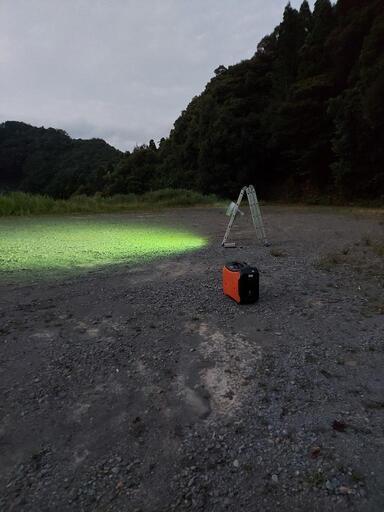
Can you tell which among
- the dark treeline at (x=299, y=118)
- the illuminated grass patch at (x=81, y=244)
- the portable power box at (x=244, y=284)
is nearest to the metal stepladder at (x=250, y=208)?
the illuminated grass patch at (x=81, y=244)

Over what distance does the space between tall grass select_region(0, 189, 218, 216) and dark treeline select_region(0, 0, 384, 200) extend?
5873 millimetres

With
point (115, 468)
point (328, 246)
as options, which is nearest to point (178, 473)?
point (115, 468)

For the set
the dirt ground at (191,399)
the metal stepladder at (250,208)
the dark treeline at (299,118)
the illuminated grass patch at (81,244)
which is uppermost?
the dark treeline at (299,118)

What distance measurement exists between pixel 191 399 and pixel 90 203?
52.2 ft

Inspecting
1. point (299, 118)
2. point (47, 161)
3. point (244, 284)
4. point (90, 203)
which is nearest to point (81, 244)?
point (244, 284)

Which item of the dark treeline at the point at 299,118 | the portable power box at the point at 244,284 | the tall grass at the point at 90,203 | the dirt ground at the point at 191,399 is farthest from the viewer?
the dark treeline at the point at 299,118

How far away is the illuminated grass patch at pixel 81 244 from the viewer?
246 inches

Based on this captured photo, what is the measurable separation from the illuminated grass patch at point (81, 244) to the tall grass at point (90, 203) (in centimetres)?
283

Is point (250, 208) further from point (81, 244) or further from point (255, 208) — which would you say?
point (81, 244)

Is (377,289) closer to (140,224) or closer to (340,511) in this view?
(340,511)

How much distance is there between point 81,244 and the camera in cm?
810

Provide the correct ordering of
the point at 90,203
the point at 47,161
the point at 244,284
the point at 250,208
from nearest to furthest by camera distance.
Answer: the point at 244,284
the point at 250,208
the point at 90,203
the point at 47,161

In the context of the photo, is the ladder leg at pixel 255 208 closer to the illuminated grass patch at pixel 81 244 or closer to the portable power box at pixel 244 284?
the illuminated grass patch at pixel 81 244

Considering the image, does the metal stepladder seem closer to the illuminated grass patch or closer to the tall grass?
the illuminated grass patch
